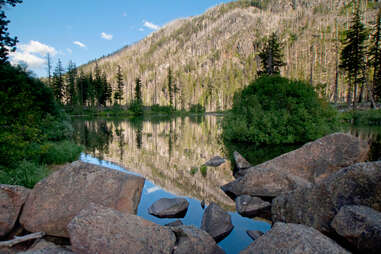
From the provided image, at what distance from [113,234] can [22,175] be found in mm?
6864

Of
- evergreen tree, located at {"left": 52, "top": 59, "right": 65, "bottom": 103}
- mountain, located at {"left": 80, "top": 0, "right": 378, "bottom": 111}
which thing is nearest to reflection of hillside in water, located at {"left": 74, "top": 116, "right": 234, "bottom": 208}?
evergreen tree, located at {"left": 52, "top": 59, "right": 65, "bottom": 103}

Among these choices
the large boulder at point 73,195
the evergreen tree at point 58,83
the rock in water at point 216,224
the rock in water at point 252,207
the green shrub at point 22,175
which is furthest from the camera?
the evergreen tree at point 58,83

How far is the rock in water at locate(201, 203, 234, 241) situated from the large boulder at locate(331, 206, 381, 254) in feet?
8.96

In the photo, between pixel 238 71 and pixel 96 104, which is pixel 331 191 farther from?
pixel 238 71

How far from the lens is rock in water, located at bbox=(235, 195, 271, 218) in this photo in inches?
253

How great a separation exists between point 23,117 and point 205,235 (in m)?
8.48

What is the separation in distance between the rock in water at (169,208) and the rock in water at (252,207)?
1902mm

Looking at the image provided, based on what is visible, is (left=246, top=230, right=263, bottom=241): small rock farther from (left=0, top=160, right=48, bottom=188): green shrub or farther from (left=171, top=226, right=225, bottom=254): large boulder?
(left=0, top=160, right=48, bottom=188): green shrub

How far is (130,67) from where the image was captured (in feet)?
601

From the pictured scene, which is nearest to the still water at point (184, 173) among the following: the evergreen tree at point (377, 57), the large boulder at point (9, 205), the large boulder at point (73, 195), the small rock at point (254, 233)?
the small rock at point (254, 233)

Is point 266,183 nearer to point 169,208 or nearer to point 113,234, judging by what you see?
point 169,208

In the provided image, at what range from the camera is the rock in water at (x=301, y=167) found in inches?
296

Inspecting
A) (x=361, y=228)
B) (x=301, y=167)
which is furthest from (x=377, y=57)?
(x=361, y=228)

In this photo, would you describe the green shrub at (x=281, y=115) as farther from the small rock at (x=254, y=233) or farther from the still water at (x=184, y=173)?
the small rock at (x=254, y=233)
